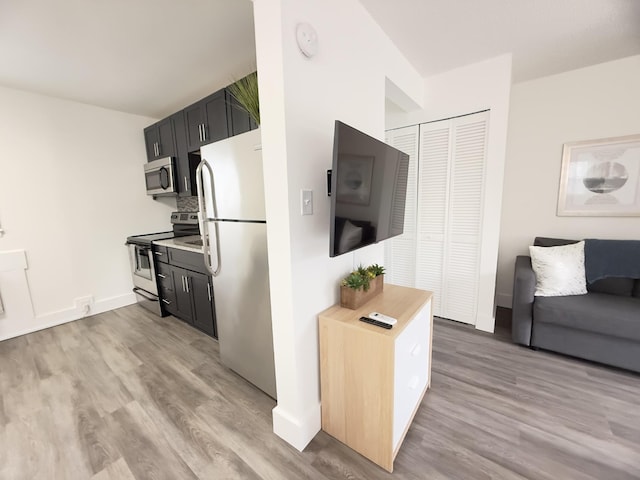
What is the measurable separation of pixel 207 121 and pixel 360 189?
1.97 meters

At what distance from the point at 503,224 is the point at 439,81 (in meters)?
1.72

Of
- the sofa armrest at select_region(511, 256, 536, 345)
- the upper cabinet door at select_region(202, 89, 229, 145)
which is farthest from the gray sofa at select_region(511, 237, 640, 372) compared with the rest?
the upper cabinet door at select_region(202, 89, 229, 145)

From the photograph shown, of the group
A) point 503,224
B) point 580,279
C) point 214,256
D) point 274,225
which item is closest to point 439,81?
point 503,224

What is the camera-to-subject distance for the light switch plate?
1283 millimetres

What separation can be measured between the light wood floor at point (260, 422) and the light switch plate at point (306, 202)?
4.12 ft

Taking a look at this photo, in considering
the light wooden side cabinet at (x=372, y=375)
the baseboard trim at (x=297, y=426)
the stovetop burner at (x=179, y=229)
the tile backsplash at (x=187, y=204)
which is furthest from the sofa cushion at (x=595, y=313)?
the tile backsplash at (x=187, y=204)

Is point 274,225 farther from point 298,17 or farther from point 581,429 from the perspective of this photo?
point 581,429

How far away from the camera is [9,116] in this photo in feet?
8.39

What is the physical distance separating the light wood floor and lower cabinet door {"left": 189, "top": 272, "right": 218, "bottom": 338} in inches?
9.4

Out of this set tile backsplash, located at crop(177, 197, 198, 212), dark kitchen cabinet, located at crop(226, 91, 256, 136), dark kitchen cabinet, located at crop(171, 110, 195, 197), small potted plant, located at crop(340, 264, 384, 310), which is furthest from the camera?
tile backsplash, located at crop(177, 197, 198, 212)

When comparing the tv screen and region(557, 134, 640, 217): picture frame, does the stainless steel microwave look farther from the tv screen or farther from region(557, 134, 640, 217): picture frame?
region(557, 134, 640, 217): picture frame

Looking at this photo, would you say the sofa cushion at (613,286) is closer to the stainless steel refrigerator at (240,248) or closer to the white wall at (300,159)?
the white wall at (300,159)

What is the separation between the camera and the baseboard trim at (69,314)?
273 centimetres

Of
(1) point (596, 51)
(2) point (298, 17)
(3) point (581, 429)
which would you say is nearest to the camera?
(2) point (298, 17)
